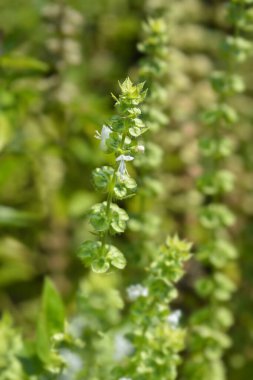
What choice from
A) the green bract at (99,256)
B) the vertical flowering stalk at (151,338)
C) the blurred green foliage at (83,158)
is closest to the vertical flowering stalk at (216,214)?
the blurred green foliage at (83,158)

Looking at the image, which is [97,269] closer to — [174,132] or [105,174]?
[105,174]

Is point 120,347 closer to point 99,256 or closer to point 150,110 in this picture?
point 150,110

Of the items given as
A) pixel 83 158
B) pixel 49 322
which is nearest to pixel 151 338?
pixel 49 322

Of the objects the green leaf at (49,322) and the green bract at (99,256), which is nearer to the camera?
the green bract at (99,256)

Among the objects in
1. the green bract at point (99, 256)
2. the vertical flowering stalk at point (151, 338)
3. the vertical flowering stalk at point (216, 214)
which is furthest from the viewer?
the vertical flowering stalk at point (216, 214)

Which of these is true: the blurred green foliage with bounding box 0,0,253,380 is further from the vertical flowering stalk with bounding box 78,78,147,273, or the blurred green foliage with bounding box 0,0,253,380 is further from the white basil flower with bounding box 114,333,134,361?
the vertical flowering stalk with bounding box 78,78,147,273

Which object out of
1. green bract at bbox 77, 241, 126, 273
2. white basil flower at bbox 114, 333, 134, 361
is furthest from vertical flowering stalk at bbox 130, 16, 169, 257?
green bract at bbox 77, 241, 126, 273

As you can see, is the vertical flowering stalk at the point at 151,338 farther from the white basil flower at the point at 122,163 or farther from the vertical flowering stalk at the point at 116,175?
the white basil flower at the point at 122,163

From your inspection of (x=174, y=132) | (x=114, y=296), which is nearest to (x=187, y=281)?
(x=174, y=132)
